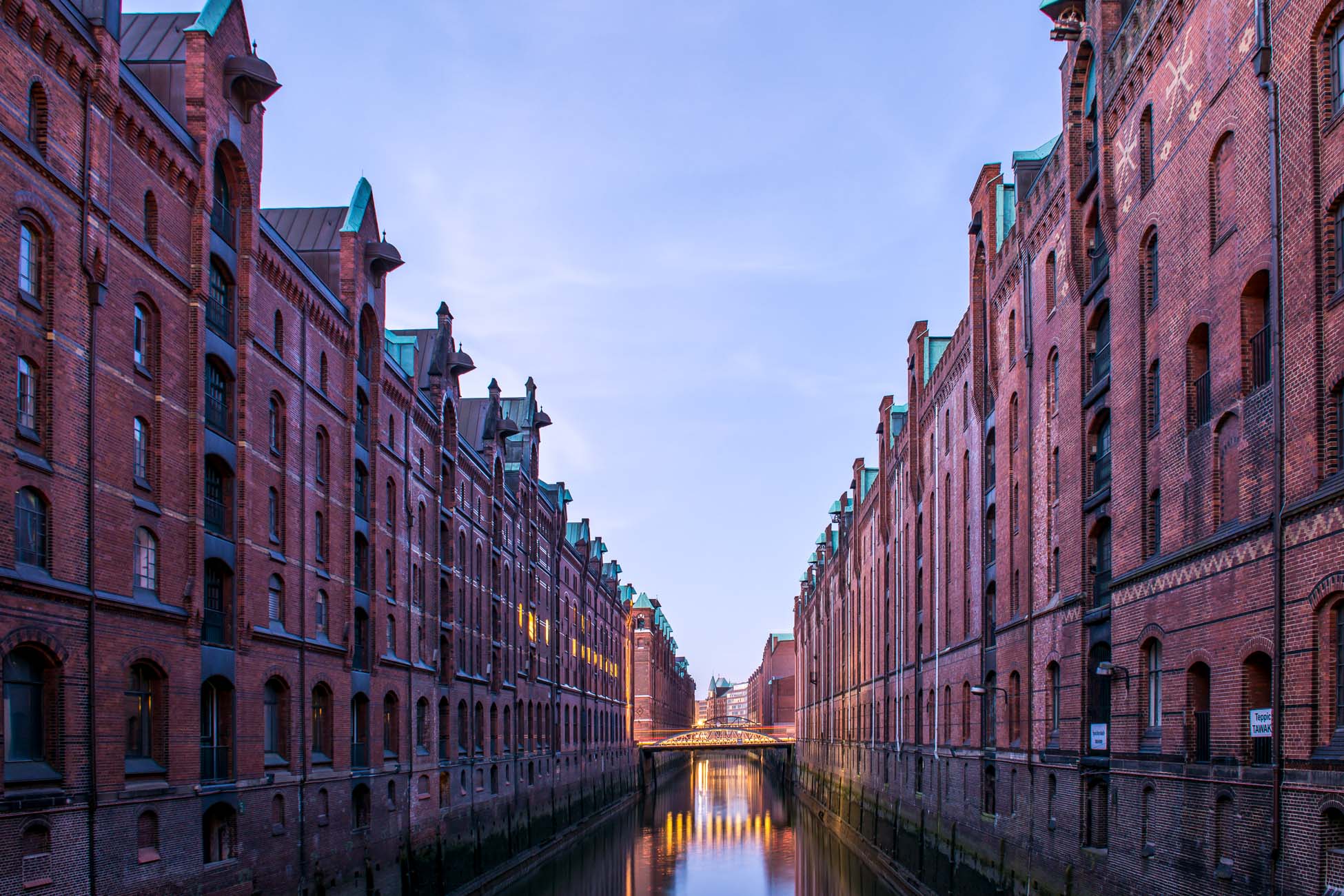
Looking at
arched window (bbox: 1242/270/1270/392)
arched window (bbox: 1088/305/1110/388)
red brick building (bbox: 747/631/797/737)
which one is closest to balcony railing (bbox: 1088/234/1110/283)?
arched window (bbox: 1088/305/1110/388)

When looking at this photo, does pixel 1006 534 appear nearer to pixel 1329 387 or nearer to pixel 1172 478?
pixel 1172 478

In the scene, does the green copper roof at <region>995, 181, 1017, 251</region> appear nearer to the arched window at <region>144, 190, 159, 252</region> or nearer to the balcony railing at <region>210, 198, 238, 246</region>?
the balcony railing at <region>210, 198, 238, 246</region>

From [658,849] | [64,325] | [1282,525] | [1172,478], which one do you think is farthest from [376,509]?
[658,849]

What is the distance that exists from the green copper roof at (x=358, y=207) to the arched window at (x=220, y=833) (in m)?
15.8

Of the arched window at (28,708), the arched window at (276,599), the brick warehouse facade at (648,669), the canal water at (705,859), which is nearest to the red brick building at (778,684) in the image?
the brick warehouse facade at (648,669)

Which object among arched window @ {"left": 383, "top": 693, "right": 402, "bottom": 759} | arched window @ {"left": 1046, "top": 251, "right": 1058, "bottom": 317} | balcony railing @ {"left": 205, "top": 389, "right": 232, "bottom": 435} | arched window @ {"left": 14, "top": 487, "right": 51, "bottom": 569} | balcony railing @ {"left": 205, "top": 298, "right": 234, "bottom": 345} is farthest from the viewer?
arched window @ {"left": 383, "top": 693, "right": 402, "bottom": 759}

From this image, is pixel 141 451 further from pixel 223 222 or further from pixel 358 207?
pixel 358 207

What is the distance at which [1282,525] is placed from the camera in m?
15.6

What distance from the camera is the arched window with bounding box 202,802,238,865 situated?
74.7ft

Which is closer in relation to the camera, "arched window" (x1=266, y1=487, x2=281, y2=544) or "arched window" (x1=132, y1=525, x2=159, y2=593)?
"arched window" (x1=132, y1=525, x2=159, y2=593)

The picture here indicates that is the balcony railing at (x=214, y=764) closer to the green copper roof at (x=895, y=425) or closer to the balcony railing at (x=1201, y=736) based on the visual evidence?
the balcony railing at (x=1201, y=736)

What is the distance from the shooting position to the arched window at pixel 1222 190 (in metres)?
17.7

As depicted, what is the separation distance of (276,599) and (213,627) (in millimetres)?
3488

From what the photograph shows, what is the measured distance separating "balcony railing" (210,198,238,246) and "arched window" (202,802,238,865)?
11.1 m
